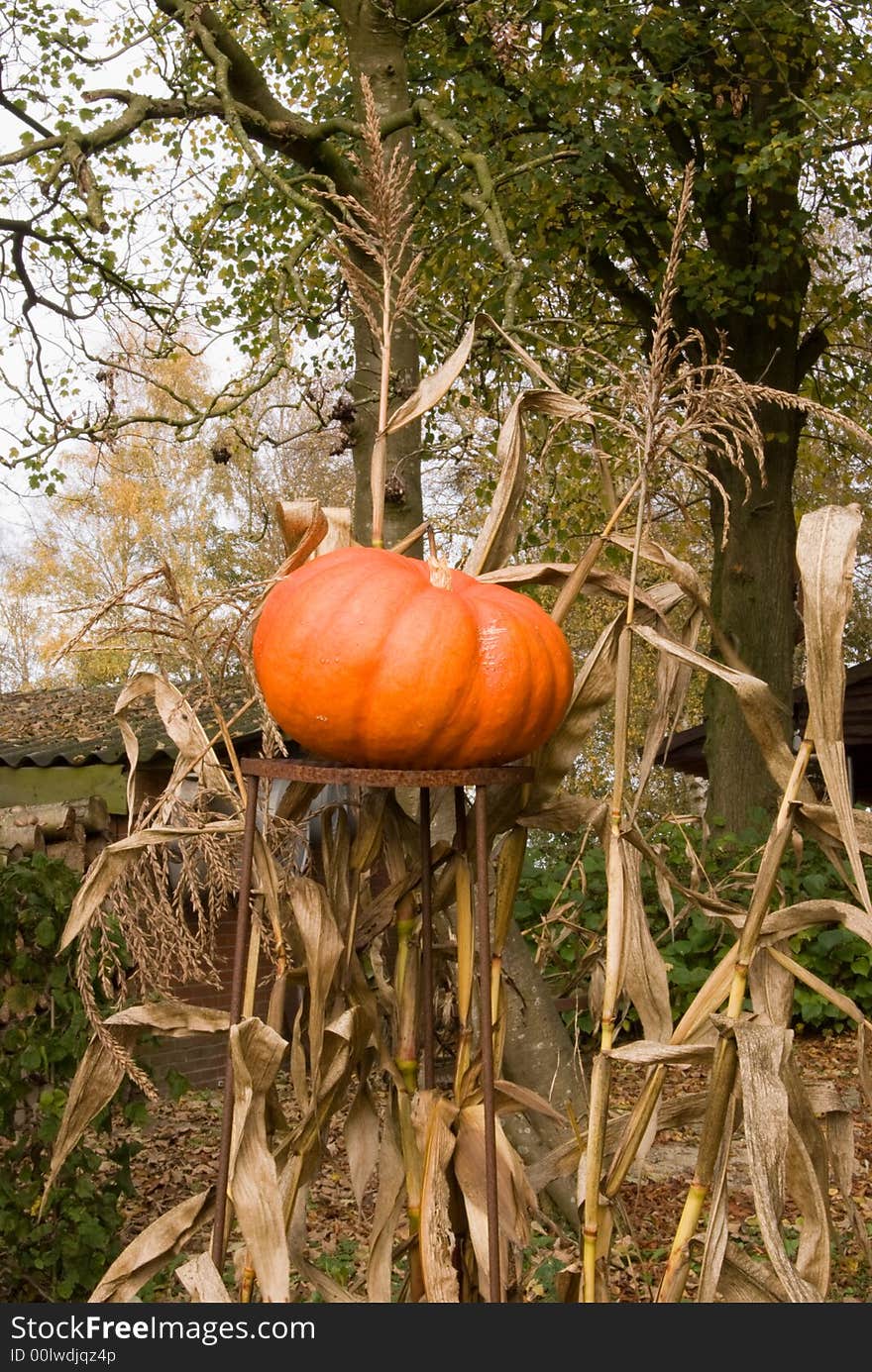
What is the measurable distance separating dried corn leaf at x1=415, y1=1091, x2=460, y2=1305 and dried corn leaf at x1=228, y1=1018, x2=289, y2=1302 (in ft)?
0.74

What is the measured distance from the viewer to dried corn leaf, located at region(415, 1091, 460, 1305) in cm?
191

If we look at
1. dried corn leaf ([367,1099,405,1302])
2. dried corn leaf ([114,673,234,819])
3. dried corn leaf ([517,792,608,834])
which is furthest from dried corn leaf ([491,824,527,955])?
dried corn leaf ([114,673,234,819])

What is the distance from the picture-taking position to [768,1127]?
63.4 inches

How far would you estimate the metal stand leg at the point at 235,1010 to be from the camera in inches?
75.1

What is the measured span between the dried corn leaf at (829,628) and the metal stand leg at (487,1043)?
0.52 meters

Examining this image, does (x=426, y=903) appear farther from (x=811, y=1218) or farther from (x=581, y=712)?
(x=811, y=1218)

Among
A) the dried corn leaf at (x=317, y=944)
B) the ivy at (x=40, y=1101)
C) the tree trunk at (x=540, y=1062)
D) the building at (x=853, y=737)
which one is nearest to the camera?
the dried corn leaf at (x=317, y=944)

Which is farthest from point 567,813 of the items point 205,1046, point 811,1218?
point 205,1046

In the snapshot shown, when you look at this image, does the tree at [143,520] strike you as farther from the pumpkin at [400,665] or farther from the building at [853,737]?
the pumpkin at [400,665]

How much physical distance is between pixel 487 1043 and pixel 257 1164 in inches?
16.1

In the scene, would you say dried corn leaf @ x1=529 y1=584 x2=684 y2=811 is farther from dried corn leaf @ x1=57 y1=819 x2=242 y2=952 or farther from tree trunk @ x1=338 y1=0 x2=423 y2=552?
tree trunk @ x1=338 y1=0 x2=423 y2=552

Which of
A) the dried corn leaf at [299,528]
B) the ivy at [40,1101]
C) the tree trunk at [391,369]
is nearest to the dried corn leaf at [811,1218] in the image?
the dried corn leaf at [299,528]

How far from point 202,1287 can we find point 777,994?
0.99 m

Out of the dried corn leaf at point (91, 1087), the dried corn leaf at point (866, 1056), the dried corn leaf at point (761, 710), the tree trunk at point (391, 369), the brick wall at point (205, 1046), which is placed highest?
the tree trunk at point (391, 369)
